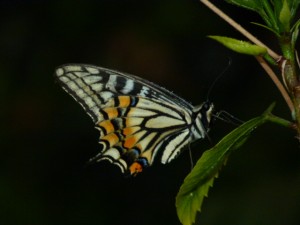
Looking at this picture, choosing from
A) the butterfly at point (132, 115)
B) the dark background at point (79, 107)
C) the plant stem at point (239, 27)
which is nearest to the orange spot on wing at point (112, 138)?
the butterfly at point (132, 115)

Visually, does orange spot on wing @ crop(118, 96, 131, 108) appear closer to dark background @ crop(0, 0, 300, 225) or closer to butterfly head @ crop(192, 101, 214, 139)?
butterfly head @ crop(192, 101, 214, 139)

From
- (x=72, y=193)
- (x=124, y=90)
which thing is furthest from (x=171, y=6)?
(x=124, y=90)

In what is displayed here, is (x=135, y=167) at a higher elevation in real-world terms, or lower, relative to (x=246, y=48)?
lower

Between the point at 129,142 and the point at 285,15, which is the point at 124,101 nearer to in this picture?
the point at 129,142

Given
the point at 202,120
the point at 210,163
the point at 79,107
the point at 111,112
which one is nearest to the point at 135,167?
the point at 111,112

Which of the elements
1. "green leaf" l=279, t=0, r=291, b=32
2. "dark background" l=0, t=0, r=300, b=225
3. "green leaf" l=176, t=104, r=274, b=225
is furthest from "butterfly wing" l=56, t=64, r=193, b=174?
"dark background" l=0, t=0, r=300, b=225
